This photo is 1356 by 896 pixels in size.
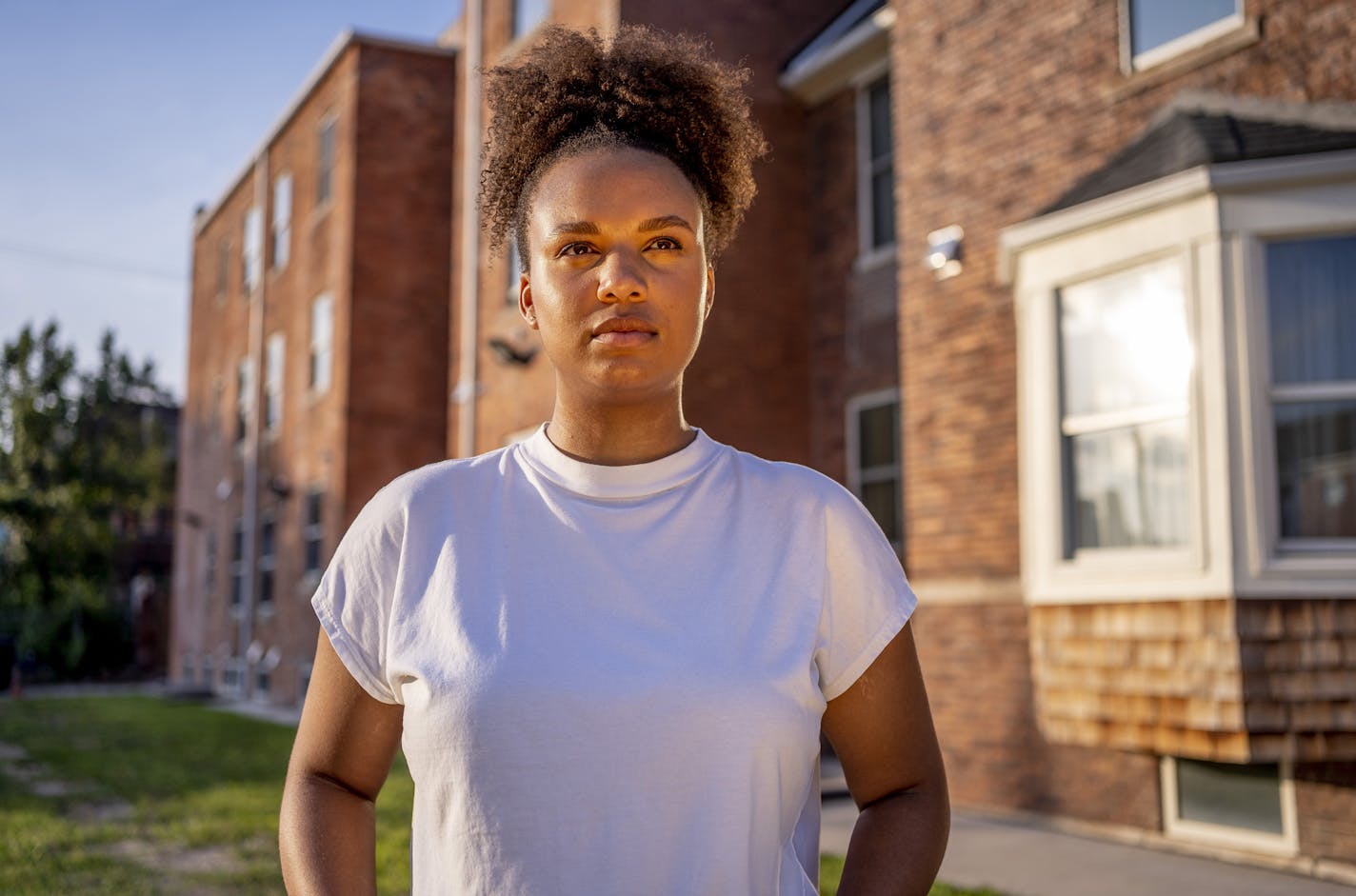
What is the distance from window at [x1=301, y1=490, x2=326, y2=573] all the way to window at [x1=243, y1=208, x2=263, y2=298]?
19.1 ft

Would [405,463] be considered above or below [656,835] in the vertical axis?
above

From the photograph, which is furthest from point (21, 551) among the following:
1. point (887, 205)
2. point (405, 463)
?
point (887, 205)

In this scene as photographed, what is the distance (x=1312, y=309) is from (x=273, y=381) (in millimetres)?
A: 18858

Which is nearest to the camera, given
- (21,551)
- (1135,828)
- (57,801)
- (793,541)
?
(793,541)

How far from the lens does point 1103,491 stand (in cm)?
784

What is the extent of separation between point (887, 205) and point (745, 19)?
9.02 feet

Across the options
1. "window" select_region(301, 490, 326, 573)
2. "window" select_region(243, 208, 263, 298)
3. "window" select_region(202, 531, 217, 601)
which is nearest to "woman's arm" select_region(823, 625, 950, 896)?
"window" select_region(301, 490, 326, 573)

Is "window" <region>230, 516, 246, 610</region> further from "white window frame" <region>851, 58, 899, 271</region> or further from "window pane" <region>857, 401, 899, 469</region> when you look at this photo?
"white window frame" <region>851, 58, 899, 271</region>

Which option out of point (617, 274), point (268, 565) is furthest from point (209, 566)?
point (617, 274)

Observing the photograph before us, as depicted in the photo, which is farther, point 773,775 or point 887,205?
point 887,205

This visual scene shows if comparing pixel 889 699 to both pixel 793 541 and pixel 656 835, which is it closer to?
pixel 793 541

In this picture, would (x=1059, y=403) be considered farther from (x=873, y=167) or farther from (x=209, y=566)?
(x=209, y=566)

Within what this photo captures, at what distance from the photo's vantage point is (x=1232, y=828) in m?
7.40

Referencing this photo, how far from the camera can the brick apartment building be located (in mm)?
6828
